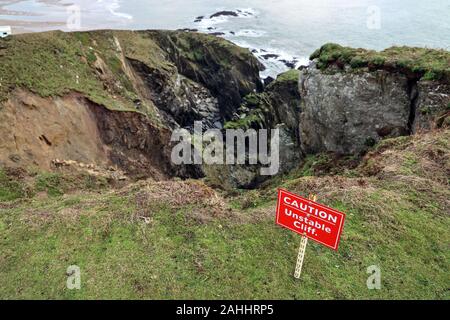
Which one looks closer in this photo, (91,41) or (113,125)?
(113,125)

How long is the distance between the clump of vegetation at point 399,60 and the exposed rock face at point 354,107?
646mm

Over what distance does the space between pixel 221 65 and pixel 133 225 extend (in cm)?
4938

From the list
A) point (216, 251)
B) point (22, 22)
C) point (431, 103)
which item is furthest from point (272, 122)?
point (22, 22)

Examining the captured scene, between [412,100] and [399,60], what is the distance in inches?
118

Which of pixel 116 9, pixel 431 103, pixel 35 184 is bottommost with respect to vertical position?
pixel 35 184

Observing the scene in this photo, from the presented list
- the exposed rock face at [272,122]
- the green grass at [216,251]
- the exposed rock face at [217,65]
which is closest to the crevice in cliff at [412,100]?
the green grass at [216,251]

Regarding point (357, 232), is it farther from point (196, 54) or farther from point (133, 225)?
point (196, 54)

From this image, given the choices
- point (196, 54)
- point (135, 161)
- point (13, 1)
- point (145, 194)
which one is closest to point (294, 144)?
point (135, 161)

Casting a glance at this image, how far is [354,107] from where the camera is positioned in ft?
99.7

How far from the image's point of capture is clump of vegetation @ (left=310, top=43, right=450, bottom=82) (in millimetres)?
26844

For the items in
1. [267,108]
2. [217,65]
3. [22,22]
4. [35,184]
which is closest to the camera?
[35,184]

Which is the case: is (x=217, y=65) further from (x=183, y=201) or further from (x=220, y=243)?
(x=220, y=243)

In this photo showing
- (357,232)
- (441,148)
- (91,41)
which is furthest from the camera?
(91,41)

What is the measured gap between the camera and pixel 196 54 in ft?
201
